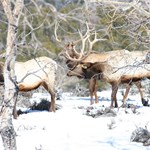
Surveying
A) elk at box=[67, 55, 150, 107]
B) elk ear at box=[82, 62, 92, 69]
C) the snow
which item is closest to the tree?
the snow

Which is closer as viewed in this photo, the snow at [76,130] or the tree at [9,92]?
the tree at [9,92]

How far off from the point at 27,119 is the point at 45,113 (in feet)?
3.22

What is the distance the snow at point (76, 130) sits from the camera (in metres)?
8.13

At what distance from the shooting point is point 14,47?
6367 millimetres

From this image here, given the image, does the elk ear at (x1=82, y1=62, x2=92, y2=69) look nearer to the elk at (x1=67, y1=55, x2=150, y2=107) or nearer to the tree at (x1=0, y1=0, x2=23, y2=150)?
the elk at (x1=67, y1=55, x2=150, y2=107)

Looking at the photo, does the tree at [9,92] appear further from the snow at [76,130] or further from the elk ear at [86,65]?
the elk ear at [86,65]

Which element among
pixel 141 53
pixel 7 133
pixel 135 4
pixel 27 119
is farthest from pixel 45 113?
pixel 135 4

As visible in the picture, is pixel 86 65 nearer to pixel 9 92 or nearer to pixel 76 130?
pixel 76 130

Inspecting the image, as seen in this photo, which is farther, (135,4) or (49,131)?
(49,131)

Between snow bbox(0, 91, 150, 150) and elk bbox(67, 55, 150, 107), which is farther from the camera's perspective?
elk bbox(67, 55, 150, 107)

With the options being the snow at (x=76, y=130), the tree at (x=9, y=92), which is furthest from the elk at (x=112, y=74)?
the tree at (x=9, y=92)

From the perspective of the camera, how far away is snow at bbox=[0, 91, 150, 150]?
26.7 ft

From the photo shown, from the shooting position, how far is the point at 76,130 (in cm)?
945

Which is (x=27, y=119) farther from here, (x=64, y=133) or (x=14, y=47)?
(x=14, y=47)
